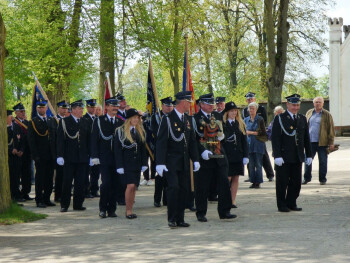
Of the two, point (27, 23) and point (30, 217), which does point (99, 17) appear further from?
point (30, 217)

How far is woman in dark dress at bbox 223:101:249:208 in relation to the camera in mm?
12734

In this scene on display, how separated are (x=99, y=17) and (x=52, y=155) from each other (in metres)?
11.1

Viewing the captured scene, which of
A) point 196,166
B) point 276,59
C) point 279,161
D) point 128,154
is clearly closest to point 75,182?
point 128,154

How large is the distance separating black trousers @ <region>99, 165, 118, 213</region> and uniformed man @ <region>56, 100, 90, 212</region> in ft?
3.57

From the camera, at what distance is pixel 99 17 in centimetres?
2461

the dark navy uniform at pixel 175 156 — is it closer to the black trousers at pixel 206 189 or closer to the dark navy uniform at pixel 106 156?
the black trousers at pixel 206 189

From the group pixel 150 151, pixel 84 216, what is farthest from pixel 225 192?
pixel 150 151

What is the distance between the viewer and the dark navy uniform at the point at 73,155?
13344 mm

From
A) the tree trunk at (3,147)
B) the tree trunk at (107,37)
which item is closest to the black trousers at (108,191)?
the tree trunk at (3,147)

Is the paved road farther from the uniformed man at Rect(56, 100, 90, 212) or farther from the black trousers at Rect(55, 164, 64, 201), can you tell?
the black trousers at Rect(55, 164, 64, 201)

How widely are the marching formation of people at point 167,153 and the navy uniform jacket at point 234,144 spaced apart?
18 millimetres

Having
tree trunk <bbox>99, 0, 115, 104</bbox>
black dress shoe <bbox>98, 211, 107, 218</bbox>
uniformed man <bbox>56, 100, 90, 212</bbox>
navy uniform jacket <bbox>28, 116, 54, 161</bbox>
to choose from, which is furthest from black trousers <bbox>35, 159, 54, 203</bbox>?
tree trunk <bbox>99, 0, 115, 104</bbox>

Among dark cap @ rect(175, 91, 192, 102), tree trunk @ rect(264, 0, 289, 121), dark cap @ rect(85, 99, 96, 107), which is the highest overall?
tree trunk @ rect(264, 0, 289, 121)

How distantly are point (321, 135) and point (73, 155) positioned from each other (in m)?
6.27
